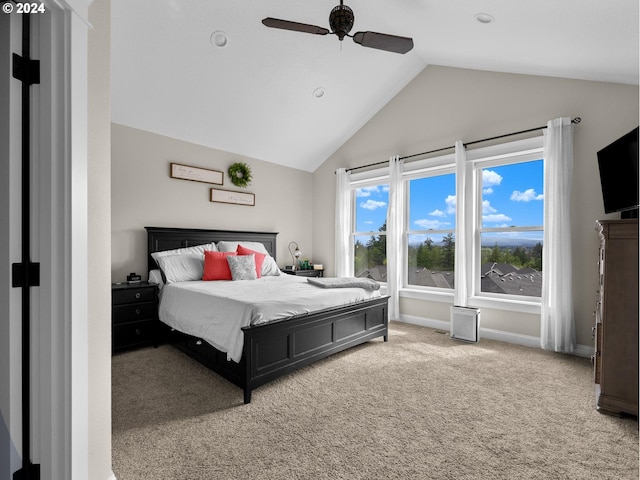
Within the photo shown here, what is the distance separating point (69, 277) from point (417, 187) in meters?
4.41

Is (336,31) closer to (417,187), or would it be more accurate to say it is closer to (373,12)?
(373,12)

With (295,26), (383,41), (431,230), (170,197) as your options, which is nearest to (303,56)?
(295,26)

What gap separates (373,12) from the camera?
11.1 feet

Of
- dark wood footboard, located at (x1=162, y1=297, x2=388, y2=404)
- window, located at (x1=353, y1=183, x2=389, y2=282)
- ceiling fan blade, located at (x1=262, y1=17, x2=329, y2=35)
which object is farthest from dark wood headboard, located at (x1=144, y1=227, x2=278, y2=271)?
ceiling fan blade, located at (x1=262, y1=17, x2=329, y2=35)

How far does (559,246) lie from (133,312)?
4512 millimetres

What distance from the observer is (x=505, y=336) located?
3.75m

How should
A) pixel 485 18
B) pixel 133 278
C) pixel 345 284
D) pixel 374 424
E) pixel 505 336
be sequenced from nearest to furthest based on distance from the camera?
1. pixel 374 424
2. pixel 485 18
3. pixel 345 284
4. pixel 133 278
5. pixel 505 336

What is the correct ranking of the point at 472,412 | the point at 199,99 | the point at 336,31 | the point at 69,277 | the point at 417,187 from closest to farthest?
the point at 69,277 → the point at 472,412 → the point at 336,31 → the point at 199,99 → the point at 417,187

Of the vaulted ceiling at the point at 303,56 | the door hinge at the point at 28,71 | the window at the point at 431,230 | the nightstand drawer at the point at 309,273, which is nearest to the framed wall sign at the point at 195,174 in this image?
A: the vaulted ceiling at the point at 303,56

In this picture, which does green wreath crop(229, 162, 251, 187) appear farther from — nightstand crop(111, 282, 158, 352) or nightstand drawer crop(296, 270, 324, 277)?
nightstand crop(111, 282, 158, 352)

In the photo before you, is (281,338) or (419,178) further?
(419,178)

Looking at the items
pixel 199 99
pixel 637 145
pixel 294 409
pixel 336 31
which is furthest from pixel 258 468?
pixel 199 99

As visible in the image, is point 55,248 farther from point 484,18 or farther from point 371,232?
point 371,232

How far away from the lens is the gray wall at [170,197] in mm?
3812
